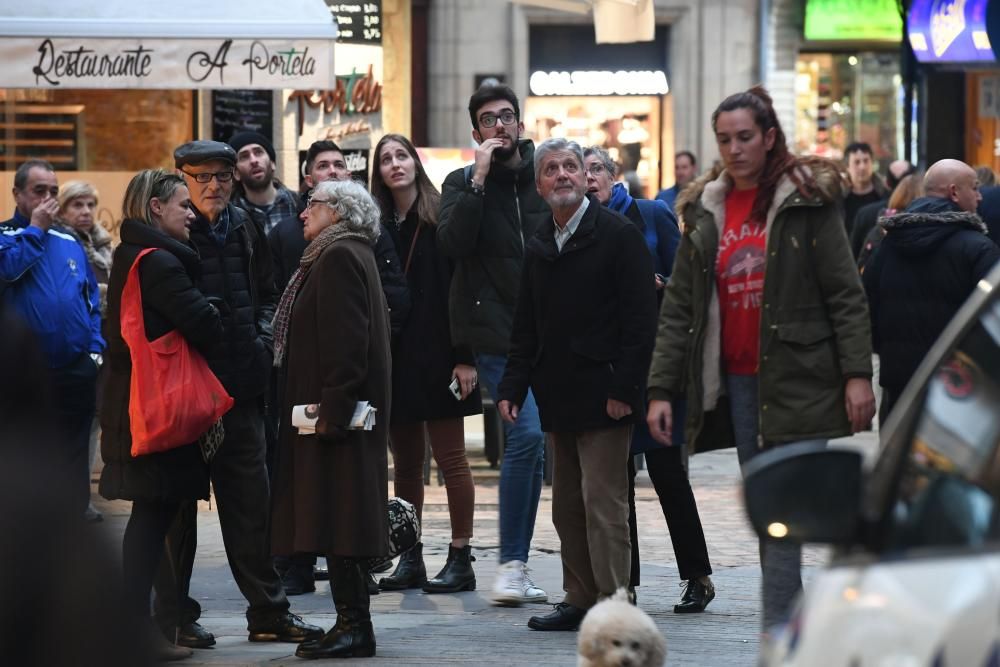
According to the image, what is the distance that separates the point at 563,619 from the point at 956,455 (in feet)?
14.7

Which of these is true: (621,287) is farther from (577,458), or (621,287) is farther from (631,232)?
(577,458)

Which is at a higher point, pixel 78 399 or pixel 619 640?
pixel 78 399

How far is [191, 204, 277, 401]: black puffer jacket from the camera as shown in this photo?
24.1 ft

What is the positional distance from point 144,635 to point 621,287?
4586 millimetres

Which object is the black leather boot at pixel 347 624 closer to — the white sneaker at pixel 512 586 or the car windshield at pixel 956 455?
the white sneaker at pixel 512 586

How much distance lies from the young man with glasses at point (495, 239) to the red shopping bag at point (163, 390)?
158 centimetres

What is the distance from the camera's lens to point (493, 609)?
8047 millimetres

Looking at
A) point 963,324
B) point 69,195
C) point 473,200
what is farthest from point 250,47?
point 963,324

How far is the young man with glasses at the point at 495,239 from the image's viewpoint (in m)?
8.17

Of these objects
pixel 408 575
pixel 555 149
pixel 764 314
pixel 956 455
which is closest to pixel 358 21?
pixel 408 575

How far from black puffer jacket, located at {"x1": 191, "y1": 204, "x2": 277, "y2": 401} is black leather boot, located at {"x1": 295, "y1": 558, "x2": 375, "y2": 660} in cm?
87

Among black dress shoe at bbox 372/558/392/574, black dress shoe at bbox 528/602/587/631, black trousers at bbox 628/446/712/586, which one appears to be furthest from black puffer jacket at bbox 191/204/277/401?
black dress shoe at bbox 372/558/392/574

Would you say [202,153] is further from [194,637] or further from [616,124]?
[616,124]

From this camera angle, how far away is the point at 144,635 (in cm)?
276
